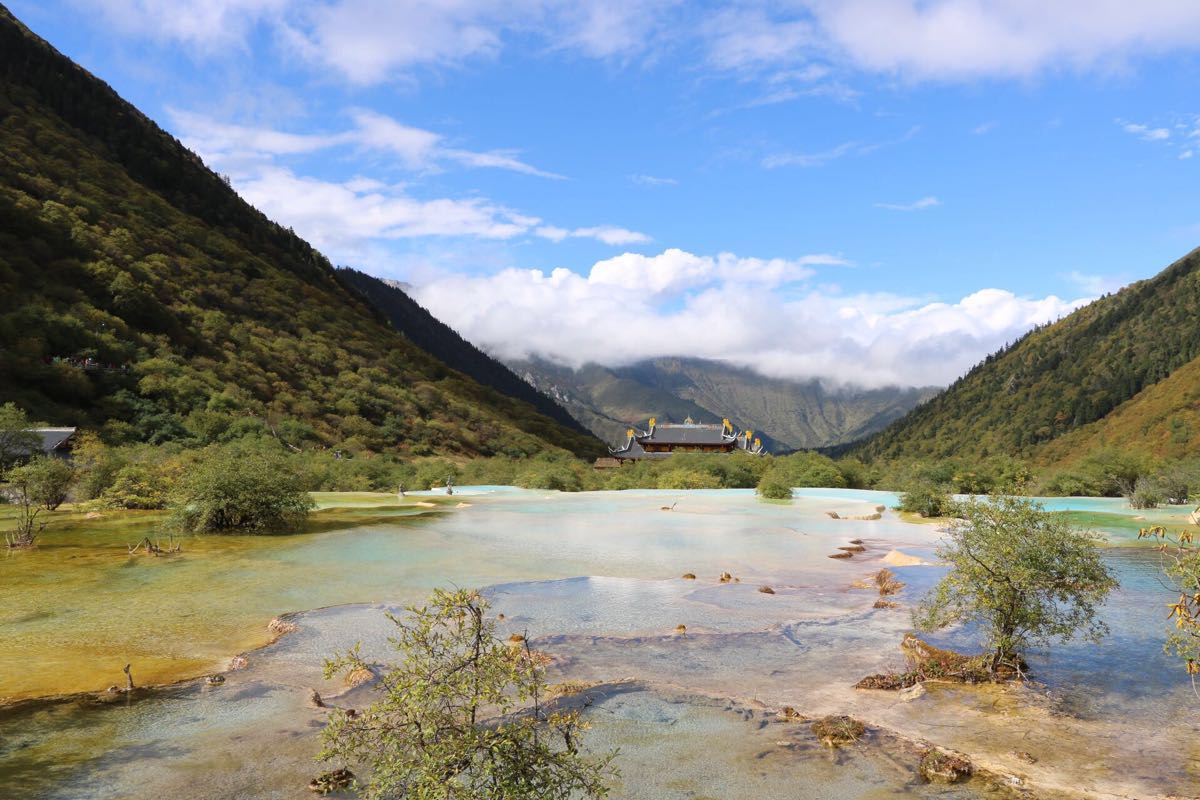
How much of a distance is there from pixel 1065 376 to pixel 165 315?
145320mm

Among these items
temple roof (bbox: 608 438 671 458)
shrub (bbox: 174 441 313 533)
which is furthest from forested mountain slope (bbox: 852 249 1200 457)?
shrub (bbox: 174 441 313 533)

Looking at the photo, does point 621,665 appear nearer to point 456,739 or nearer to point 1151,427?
point 456,739

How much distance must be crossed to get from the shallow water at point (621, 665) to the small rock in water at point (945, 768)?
9.4 inches

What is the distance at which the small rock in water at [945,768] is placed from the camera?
328 inches

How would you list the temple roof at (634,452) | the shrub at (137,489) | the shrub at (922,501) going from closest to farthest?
the shrub at (137,489) → the shrub at (922,501) → the temple roof at (634,452)

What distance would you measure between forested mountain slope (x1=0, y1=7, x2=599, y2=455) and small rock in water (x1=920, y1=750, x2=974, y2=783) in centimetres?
5454

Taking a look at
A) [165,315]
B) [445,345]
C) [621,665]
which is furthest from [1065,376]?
[621,665]

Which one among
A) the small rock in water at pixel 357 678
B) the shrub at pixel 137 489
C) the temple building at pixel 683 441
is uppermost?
the temple building at pixel 683 441

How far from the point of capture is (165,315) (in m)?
68.8

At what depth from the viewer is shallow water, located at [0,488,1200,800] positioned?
27.7 feet

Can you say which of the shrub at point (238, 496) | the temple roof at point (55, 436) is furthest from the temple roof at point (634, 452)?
the shrub at point (238, 496)

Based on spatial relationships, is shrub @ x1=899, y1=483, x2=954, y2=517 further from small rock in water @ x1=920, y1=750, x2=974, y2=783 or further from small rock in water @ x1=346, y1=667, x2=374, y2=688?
small rock in water @ x1=346, y1=667, x2=374, y2=688

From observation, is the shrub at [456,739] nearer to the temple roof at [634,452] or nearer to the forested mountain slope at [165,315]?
the forested mountain slope at [165,315]

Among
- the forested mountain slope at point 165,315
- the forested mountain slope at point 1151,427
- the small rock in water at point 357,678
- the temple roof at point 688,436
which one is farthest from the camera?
the temple roof at point 688,436
